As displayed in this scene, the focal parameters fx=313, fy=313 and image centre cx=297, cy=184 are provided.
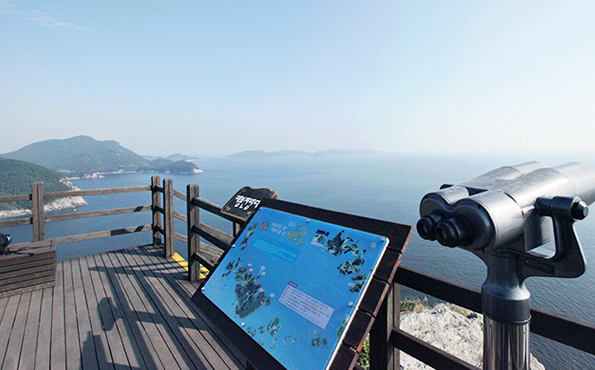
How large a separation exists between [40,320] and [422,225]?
3.94 meters

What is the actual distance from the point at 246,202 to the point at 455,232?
91.7 inches

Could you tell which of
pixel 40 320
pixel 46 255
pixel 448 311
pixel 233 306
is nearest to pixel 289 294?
pixel 233 306

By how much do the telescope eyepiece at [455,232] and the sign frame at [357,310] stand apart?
385 millimetres

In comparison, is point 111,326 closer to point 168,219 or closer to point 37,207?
point 168,219

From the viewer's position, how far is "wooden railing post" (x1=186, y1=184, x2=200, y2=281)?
412 centimetres

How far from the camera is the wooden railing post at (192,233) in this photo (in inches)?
162

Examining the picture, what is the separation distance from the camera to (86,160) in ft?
371

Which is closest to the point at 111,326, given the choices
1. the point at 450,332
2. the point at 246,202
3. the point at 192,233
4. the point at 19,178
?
the point at 192,233

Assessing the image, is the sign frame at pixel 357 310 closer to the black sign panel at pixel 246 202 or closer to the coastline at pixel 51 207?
the black sign panel at pixel 246 202

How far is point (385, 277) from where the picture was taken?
1326 mm

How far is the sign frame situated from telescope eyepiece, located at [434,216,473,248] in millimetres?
385

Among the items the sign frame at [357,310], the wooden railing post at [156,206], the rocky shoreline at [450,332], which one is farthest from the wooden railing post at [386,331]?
the rocky shoreline at [450,332]

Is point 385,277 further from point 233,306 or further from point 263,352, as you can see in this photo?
point 233,306

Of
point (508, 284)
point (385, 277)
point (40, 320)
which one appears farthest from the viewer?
point (40, 320)
